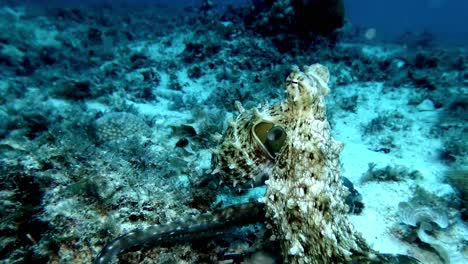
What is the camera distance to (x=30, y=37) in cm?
1069

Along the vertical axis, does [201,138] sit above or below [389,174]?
below

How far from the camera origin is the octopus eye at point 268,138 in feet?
8.78

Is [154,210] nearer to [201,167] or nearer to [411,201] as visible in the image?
[201,167]

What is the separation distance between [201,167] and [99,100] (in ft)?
13.1

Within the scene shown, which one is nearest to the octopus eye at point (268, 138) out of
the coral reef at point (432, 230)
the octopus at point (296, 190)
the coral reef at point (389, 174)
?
the octopus at point (296, 190)

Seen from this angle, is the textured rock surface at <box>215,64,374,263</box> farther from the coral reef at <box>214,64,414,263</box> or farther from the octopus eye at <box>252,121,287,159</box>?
the octopus eye at <box>252,121,287,159</box>

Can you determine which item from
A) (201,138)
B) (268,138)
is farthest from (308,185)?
(201,138)

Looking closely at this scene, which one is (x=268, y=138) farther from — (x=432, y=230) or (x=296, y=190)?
(x=432, y=230)

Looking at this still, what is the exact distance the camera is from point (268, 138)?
9.03 feet

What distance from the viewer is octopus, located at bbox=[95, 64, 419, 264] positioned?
2.08m

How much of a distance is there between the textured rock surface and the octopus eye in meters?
0.11

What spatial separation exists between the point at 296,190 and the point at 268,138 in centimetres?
71

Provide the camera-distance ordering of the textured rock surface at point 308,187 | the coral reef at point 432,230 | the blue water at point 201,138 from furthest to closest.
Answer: the coral reef at point 432,230
the blue water at point 201,138
the textured rock surface at point 308,187

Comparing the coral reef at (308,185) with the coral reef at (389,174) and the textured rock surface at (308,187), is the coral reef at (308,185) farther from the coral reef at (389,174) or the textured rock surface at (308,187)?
the coral reef at (389,174)
